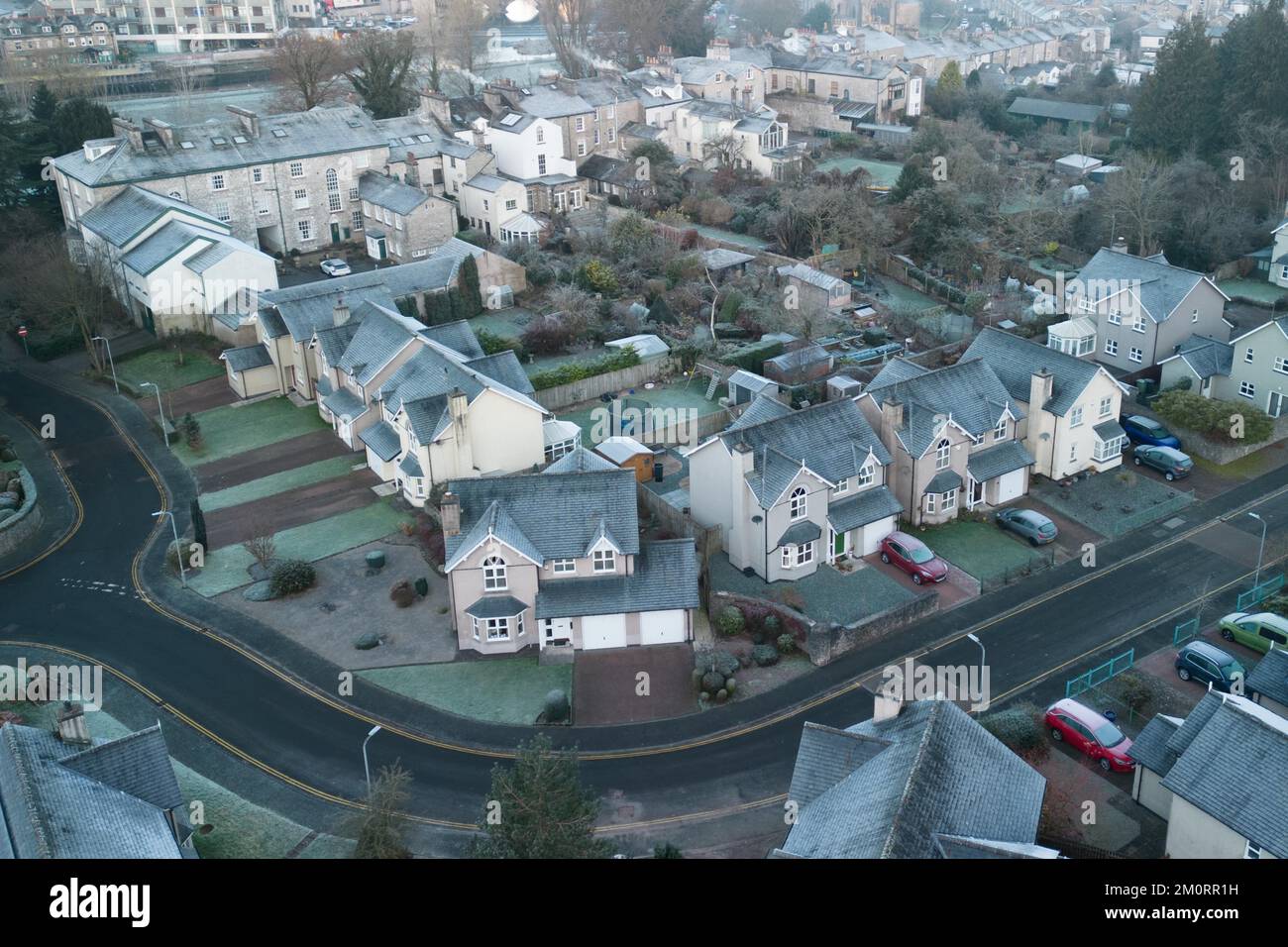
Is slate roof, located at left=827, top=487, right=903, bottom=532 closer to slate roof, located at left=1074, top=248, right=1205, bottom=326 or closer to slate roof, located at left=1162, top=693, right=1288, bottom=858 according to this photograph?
slate roof, located at left=1162, top=693, right=1288, bottom=858

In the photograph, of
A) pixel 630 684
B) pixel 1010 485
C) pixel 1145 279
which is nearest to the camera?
pixel 630 684

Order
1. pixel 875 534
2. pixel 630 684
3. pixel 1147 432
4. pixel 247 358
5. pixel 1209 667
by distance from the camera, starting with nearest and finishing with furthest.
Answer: pixel 1209 667 → pixel 630 684 → pixel 875 534 → pixel 1147 432 → pixel 247 358

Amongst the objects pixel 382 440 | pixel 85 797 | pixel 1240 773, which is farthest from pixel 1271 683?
pixel 382 440

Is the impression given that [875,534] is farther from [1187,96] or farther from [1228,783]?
[1187,96]

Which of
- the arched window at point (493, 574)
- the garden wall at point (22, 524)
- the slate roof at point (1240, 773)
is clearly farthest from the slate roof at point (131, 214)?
the slate roof at point (1240, 773)

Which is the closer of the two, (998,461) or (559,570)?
(559,570)

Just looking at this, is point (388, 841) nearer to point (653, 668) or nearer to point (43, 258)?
point (653, 668)

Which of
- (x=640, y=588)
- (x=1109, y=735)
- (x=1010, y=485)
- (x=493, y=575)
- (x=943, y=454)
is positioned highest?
(x=943, y=454)
